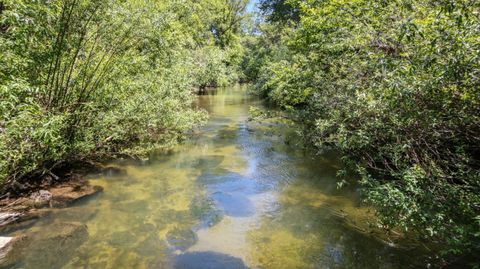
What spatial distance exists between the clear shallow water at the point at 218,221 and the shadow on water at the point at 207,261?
2 cm

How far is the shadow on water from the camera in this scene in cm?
605

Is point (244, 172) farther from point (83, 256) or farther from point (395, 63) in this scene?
point (395, 63)

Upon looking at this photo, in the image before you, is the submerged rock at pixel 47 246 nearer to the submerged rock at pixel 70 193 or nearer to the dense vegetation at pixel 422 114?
the submerged rock at pixel 70 193

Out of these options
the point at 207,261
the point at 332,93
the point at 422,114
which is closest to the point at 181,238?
the point at 207,261

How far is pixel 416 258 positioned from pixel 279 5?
59.1 feet

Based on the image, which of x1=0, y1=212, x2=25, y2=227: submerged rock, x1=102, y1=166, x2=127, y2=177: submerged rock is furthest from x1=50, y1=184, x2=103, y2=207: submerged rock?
x1=102, y1=166, x2=127, y2=177: submerged rock

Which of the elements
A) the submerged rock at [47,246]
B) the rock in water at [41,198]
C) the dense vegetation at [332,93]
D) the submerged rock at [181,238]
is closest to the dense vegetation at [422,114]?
the dense vegetation at [332,93]

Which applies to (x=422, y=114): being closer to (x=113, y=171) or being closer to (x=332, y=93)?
(x=332, y=93)

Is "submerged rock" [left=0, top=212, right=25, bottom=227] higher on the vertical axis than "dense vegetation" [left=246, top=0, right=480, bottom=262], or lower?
lower

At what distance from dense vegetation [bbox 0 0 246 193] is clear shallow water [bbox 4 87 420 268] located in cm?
141

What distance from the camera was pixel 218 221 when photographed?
25.8ft

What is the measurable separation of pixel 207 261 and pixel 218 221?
1677mm

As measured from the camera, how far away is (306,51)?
476 inches

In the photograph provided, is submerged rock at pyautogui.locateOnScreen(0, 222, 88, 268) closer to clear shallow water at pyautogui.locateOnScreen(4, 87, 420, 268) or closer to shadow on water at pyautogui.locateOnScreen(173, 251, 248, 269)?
clear shallow water at pyautogui.locateOnScreen(4, 87, 420, 268)
